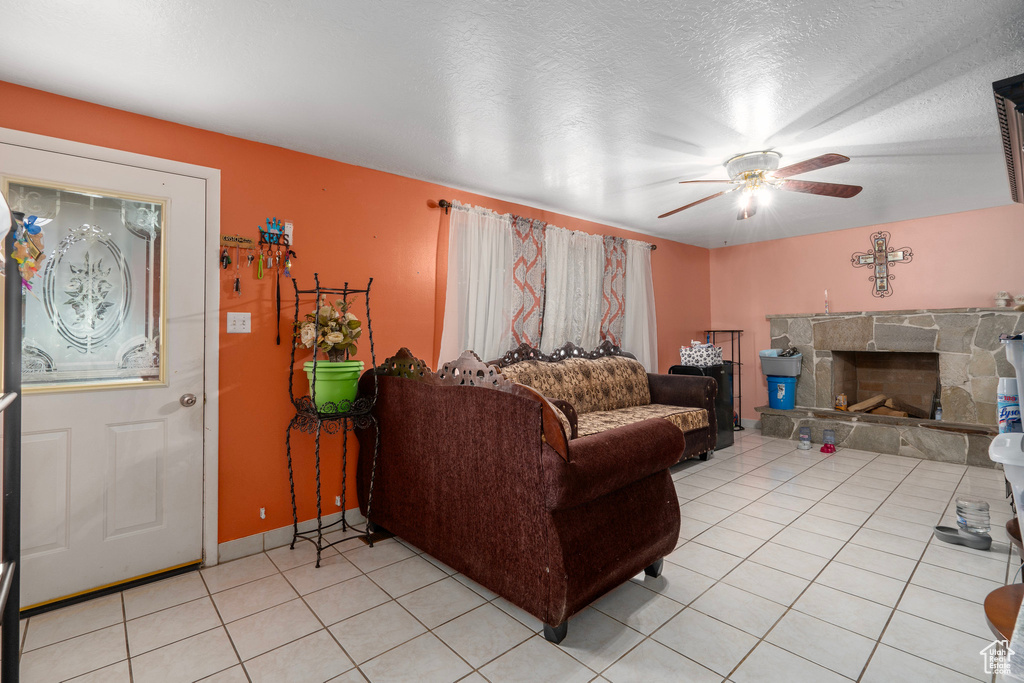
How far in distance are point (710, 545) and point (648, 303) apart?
3.12m

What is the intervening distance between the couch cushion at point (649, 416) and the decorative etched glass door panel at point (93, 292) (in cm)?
285

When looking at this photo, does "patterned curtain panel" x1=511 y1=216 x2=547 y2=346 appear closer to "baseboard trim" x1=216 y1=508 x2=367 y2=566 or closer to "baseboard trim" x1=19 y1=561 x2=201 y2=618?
"baseboard trim" x1=216 y1=508 x2=367 y2=566

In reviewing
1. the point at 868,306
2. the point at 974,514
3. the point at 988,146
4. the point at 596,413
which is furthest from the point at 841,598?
the point at 868,306

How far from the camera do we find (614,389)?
4543 mm

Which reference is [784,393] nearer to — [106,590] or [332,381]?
[332,381]

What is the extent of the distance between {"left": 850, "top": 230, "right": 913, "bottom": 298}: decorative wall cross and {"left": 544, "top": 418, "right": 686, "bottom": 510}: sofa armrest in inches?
176

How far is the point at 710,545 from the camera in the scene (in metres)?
2.74

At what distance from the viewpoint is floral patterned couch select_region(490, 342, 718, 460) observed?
13.1ft

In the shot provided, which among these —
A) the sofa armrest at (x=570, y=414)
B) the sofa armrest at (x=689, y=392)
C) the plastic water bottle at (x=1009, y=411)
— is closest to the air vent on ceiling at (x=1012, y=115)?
the plastic water bottle at (x=1009, y=411)

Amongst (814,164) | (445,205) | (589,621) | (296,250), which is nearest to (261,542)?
(296,250)

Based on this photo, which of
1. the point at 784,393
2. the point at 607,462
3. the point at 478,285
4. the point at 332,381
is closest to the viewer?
the point at 607,462

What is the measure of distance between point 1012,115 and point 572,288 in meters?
3.30

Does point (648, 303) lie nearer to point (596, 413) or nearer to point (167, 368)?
point (596, 413)

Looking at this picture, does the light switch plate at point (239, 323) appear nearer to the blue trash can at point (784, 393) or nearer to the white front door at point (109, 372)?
the white front door at point (109, 372)
